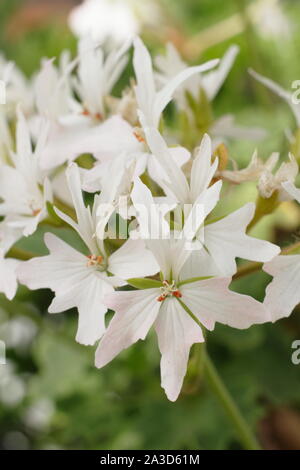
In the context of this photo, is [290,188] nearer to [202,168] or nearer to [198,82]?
[202,168]

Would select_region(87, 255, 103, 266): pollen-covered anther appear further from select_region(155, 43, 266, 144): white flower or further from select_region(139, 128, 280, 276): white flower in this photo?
select_region(155, 43, 266, 144): white flower

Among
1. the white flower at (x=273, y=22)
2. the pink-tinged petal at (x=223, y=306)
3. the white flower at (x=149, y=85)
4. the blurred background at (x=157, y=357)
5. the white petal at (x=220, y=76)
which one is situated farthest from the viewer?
the white flower at (x=273, y=22)

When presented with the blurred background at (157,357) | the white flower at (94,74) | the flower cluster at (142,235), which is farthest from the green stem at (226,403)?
the white flower at (94,74)

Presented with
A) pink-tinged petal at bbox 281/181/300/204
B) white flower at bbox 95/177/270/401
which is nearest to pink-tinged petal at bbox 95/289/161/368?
white flower at bbox 95/177/270/401

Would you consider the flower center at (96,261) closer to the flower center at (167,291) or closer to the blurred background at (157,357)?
the flower center at (167,291)
